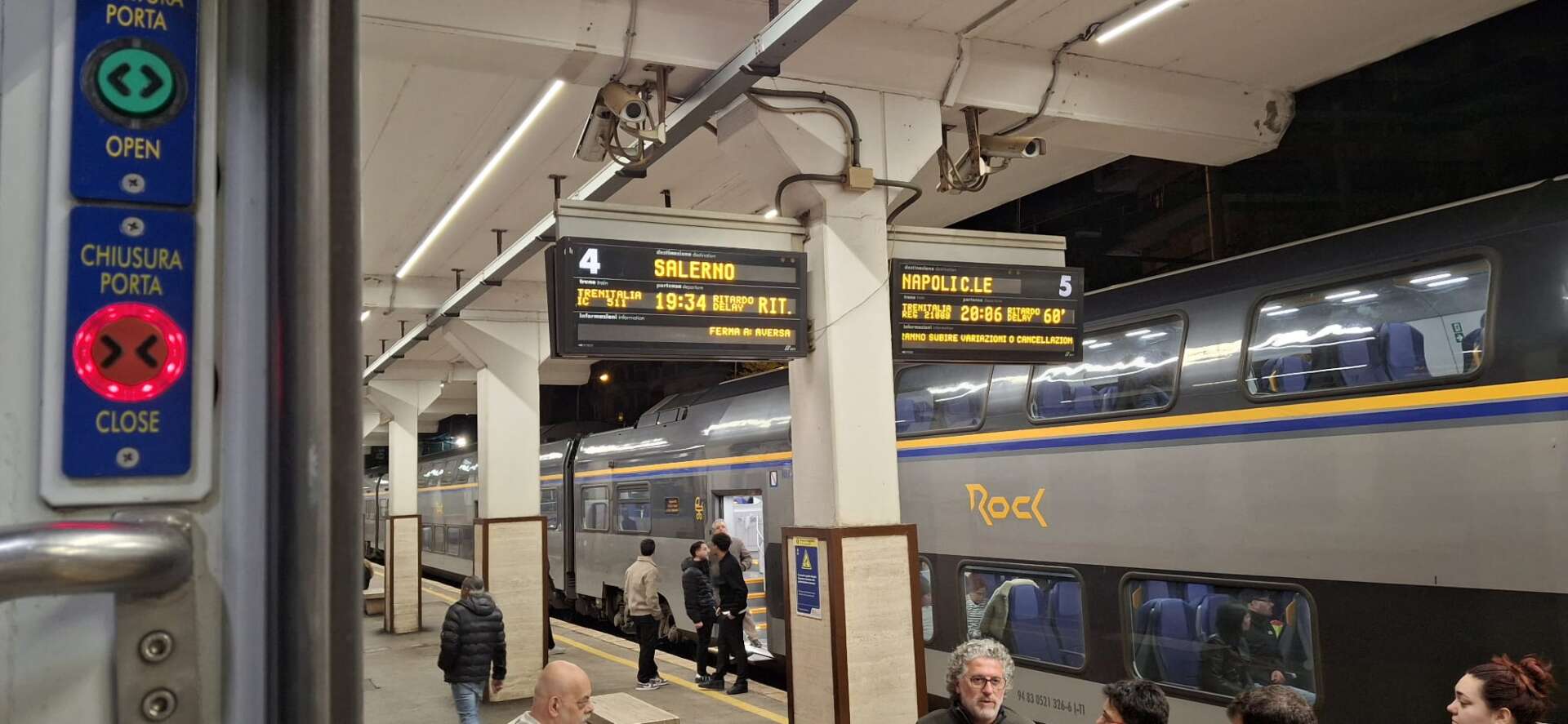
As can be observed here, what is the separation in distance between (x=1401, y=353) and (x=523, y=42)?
189 inches

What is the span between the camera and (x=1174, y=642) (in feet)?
21.9

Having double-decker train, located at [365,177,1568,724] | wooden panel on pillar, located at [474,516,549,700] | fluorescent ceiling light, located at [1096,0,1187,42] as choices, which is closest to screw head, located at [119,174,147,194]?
double-decker train, located at [365,177,1568,724]

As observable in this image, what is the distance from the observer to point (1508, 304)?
5.25 m

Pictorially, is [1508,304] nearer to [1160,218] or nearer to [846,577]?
[846,577]

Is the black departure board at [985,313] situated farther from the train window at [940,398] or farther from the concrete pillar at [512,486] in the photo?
the concrete pillar at [512,486]

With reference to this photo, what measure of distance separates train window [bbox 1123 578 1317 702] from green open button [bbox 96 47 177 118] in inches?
239

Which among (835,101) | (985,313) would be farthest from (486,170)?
(985,313)

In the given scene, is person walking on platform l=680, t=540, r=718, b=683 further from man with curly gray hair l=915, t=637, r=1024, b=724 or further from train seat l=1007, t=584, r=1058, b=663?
man with curly gray hair l=915, t=637, r=1024, b=724

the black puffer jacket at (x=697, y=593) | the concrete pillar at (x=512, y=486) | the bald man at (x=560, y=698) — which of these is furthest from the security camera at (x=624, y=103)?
the concrete pillar at (x=512, y=486)

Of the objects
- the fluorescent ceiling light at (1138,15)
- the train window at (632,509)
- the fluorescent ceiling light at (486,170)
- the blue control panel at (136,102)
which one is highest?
the fluorescent ceiling light at (1138,15)

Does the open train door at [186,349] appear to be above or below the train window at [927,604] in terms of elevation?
above

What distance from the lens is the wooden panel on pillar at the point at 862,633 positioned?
621 cm

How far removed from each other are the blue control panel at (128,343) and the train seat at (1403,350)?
576cm

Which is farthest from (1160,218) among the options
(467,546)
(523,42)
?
(467,546)
